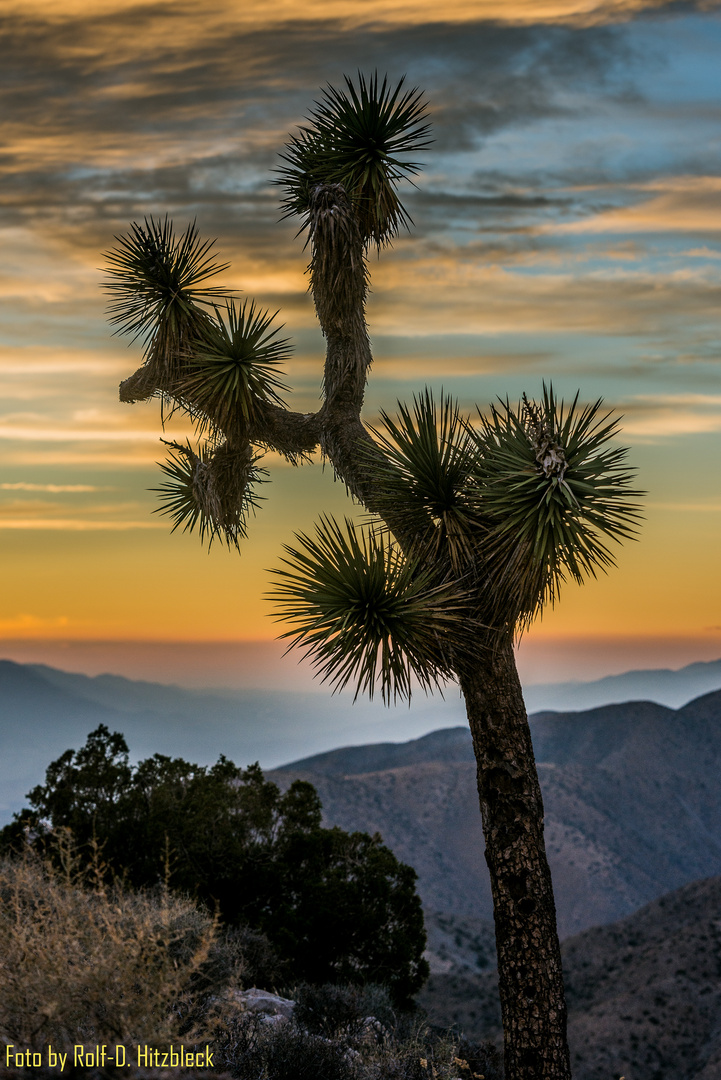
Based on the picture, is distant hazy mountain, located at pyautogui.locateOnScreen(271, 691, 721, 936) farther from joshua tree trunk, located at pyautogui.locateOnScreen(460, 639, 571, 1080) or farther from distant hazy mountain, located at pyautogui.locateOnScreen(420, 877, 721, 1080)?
joshua tree trunk, located at pyautogui.locateOnScreen(460, 639, 571, 1080)

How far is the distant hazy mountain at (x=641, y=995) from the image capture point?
3212 centimetres

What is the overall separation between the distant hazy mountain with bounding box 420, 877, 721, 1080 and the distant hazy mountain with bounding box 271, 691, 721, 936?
64.1 feet

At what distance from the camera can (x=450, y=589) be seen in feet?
29.9

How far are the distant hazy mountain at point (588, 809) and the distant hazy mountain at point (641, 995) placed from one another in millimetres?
19546

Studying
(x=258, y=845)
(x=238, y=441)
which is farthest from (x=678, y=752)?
(x=238, y=441)

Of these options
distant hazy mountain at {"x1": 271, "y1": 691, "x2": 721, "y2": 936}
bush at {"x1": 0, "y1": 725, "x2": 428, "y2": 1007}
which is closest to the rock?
bush at {"x1": 0, "y1": 725, "x2": 428, "y2": 1007}

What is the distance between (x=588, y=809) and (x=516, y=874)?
70858 mm

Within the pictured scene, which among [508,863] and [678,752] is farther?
[678,752]

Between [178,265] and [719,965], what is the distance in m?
34.2

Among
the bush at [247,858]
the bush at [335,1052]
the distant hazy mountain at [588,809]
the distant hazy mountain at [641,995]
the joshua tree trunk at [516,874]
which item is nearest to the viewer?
the bush at [335,1052]

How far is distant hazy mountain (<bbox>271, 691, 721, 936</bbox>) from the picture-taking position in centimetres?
6781

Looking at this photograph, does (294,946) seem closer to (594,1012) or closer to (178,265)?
(178,265)

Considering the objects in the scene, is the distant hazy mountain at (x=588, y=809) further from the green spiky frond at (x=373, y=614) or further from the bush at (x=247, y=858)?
the green spiky frond at (x=373, y=614)

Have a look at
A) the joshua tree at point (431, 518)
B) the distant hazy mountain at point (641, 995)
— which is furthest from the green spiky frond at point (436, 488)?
the distant hazy mountain at point (641, 995)
